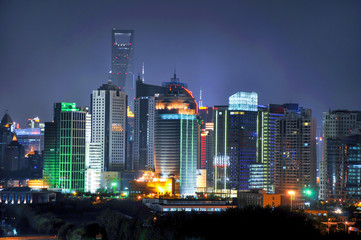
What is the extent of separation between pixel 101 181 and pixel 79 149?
380 cm

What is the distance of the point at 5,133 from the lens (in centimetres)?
9844

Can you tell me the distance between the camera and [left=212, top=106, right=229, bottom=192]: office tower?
73.1 meters

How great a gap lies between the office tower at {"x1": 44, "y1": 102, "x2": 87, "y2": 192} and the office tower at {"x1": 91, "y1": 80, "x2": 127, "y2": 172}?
4688mm

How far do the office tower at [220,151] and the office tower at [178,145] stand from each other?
6.20ft

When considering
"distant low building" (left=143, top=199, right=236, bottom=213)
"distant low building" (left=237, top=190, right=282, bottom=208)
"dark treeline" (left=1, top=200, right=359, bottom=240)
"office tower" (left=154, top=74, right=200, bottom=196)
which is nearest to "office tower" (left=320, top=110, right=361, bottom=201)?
"distant low building" (left=237, top=190, right=282, bottom=208)

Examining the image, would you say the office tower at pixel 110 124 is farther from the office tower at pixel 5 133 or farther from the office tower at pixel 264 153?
the office tower at pixel 5 133

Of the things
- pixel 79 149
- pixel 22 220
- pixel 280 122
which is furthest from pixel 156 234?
pixel 79 149

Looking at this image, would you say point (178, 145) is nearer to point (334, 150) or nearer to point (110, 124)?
point (110, 124)

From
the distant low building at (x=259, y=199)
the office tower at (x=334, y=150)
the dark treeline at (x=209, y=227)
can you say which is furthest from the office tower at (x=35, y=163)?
the dark treeline at (x=209, y=227)

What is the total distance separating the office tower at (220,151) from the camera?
73062mm

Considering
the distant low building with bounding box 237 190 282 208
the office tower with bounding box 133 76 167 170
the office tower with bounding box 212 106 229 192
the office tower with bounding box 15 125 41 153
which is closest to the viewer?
the distant low building with bounding box 237 190 282 208

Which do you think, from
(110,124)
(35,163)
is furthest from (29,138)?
(110,124)

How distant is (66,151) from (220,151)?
1501cm

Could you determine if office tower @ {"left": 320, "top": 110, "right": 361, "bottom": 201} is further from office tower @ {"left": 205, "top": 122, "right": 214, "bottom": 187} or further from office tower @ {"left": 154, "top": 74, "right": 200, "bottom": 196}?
office tower @ {"left": 154, "top": 74, "right": 200, "bottom": 196}
